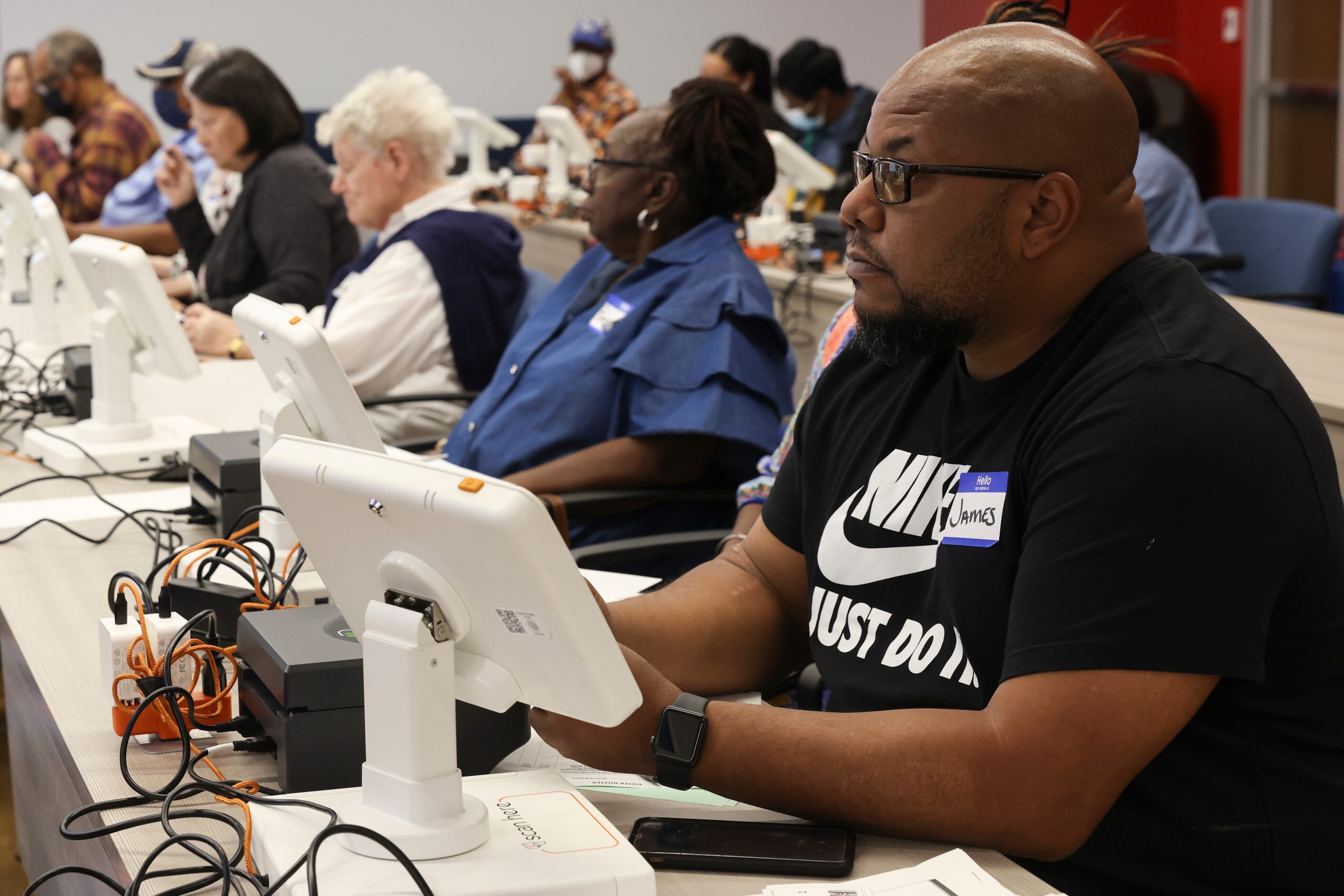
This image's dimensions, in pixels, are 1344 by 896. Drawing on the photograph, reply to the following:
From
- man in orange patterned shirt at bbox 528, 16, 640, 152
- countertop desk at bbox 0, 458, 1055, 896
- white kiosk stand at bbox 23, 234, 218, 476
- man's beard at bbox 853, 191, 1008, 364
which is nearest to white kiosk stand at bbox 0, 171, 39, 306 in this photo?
white kiosk stand at bbox 23, 234, 218, 476

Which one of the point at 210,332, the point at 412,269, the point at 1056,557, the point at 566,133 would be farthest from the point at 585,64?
the point at 1056,557

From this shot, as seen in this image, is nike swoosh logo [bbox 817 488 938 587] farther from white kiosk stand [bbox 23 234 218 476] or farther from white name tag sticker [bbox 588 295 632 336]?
white kiosk stand [bbox 23 234 218 476]

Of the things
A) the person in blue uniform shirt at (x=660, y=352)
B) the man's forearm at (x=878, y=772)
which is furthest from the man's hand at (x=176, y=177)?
the man's forearm at (x=878, y=772)

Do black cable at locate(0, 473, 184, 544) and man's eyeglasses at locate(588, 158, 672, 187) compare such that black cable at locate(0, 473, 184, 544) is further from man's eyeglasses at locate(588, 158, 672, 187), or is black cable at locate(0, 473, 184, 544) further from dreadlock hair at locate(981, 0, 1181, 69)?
dreadlock hair at locate(981, 0, 1181, 69)

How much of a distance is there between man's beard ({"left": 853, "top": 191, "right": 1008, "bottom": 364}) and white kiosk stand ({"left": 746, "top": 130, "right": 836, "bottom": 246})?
3025mm

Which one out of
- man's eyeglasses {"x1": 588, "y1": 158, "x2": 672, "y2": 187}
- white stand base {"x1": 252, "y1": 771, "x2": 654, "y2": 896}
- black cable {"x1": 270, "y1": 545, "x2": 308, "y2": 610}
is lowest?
black cable {"x1": 270, "y1": 545, "x2": 308, "y2": 610}

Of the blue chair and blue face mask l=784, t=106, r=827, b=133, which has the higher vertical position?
blue face mask l=784, t=106, r=827, b=133

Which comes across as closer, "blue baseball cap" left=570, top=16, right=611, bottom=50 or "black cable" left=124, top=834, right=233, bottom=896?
"black cable" left=124, top=834, right=233, bottom=896

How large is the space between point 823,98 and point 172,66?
9.32 feet

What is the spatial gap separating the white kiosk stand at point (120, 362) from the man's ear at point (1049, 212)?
1.50 m

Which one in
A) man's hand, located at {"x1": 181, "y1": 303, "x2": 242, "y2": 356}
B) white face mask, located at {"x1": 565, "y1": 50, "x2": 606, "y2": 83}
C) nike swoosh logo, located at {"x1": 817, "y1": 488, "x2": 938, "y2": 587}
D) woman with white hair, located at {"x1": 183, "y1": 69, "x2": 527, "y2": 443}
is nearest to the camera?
nike swoosh logo, located at {"x1": 817, "y1": 488, "x2": 938, "y2": 587}

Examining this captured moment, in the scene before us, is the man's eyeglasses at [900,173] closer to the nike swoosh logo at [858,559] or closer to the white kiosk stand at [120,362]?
the nike swoosh logo at [858,559]

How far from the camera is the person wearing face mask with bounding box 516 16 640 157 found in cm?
664

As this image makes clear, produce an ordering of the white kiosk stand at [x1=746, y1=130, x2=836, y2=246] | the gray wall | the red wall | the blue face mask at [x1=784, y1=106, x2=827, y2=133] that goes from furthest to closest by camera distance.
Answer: the gray wall < the red wall < the blue face mask at [x1=784, y1=106, x2=827, y2=133] < the white kiosk stand at [x1=746, y1=130, x2=836, y2=246]
